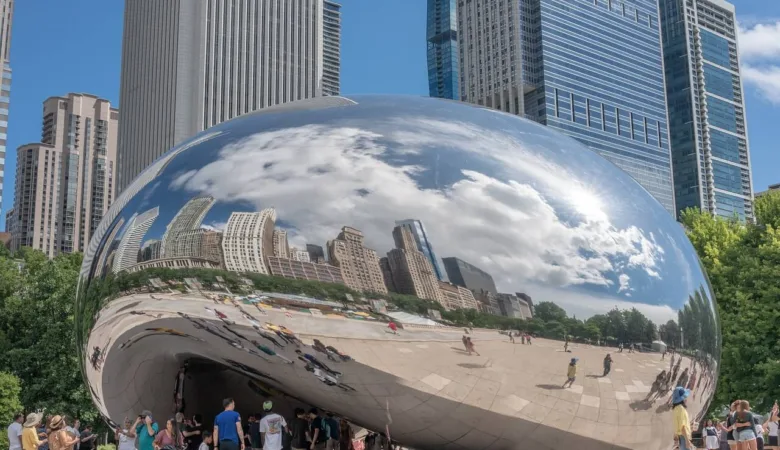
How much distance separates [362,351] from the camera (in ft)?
23.2

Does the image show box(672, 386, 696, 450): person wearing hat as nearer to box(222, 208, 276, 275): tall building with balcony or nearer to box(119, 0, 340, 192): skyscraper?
box(222, 208, 276, 275): tall building with balcony

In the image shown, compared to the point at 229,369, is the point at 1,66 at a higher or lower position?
higher

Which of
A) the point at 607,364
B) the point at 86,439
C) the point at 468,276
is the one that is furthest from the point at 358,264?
the point at 86,439

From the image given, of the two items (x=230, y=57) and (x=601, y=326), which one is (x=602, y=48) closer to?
(x=230, y=57)

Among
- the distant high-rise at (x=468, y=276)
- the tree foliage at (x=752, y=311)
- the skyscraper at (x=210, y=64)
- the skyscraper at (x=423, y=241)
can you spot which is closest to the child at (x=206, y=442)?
the skyscraper at (x=423, y=241)

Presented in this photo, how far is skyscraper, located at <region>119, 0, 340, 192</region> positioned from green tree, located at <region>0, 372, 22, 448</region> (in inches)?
3255

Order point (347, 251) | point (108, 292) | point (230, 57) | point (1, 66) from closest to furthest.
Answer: point (347, 251) → point (108, 292) → point (1, 66) → point (230, 57)

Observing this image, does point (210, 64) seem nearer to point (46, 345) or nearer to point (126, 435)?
point (46, 345)

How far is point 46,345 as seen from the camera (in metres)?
30.3

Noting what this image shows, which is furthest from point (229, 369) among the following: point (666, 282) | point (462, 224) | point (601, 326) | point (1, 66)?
point (1, 66)

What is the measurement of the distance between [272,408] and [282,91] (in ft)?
354

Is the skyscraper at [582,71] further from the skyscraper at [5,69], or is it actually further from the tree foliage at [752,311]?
the tree foliage at [752,311]

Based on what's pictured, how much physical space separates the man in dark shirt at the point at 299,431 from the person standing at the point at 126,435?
195cm

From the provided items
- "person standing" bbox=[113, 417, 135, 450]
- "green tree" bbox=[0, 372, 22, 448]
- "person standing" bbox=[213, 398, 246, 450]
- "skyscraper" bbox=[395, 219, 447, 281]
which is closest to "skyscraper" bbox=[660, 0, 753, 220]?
"green tree" bbox=[0, 372, 22, 448]
